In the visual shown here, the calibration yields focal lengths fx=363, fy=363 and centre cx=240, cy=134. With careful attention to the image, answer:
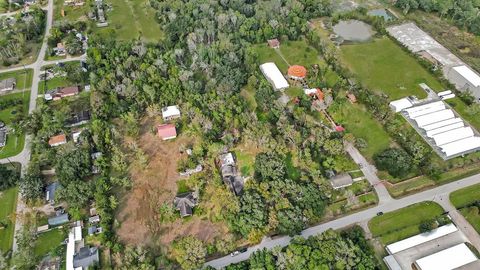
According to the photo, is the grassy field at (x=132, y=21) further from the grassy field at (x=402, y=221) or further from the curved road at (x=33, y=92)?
the grassy field at (x=402, y=221)

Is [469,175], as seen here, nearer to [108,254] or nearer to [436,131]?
[436,131]

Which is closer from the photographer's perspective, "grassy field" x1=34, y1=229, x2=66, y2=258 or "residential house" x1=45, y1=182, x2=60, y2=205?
"grassy field" x1=34, y1=229, x2=66, y2=258

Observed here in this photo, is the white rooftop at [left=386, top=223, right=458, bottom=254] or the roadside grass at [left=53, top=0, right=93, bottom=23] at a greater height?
the roadside grass at [left=53, top=0, right=93, bottom=23]

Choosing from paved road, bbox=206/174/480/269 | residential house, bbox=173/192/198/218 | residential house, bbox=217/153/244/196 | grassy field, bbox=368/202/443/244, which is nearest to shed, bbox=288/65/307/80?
residential house, bbox=217/153/244/196

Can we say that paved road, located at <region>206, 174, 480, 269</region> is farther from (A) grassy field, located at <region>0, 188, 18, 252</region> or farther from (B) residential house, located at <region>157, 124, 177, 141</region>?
(A) grassy field, located at <region>0, 188, 18, 252</region>

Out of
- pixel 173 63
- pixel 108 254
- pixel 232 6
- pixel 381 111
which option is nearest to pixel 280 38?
pixel 232 6

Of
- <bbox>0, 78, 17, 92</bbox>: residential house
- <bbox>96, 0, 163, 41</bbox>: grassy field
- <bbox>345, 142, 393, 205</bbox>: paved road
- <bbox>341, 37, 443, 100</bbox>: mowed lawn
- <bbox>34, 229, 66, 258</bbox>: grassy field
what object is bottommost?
<bbox>34, 229, 66, 258</bbox>: grassy field
